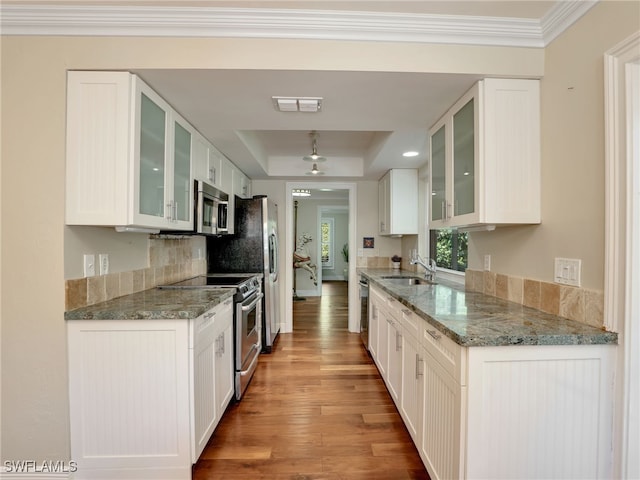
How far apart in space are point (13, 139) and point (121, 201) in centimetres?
60

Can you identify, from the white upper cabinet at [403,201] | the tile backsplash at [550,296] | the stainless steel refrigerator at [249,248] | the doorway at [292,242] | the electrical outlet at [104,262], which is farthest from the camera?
the doorway at [292,242]

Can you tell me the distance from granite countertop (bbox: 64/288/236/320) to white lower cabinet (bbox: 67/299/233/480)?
0.04 metres

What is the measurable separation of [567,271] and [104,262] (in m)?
2.52

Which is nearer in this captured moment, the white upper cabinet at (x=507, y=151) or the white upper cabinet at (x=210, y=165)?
the white upper cabinet at (x=507, y=151)

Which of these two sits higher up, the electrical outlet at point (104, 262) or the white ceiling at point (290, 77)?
the white ceiling at point (290, 77)

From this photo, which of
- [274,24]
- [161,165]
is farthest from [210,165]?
[274,24]

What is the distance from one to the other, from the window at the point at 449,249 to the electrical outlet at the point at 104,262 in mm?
2785

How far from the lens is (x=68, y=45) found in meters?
1.61

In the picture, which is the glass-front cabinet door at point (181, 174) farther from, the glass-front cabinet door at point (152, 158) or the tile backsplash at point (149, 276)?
the tile backsplash at point (149, 276)

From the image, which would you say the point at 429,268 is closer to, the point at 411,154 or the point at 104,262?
the point at 411,154

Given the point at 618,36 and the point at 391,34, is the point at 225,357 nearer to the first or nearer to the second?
the point at 391,34

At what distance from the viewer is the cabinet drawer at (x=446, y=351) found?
1.25 meters

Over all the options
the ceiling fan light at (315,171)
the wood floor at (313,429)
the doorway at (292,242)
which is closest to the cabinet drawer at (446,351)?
the wood floor at (313,429)

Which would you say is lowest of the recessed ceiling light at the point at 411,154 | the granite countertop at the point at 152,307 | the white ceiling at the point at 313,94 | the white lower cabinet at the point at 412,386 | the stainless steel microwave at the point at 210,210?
the white lower cabinet at the point at 412,386
